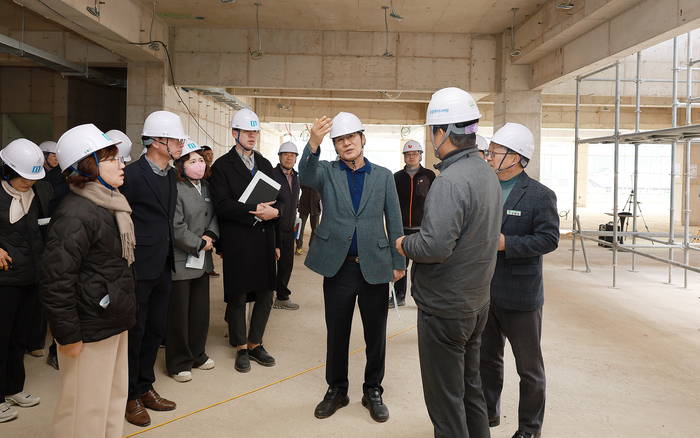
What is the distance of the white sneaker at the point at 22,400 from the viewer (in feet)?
10.9

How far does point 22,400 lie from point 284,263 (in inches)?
120

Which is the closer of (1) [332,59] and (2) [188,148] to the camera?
(2) [188,148]

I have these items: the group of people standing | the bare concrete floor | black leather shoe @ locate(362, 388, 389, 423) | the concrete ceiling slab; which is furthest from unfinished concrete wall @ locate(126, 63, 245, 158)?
black leather shoe @ locate(362, 388, 389, 423)

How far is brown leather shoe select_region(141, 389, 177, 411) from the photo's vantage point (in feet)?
10.8

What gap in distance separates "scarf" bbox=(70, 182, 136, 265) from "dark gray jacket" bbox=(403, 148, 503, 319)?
1.38 meters

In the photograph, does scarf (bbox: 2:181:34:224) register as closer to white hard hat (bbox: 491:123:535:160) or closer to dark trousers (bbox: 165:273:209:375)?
dark trousers (bbox: 165:273:209:375)

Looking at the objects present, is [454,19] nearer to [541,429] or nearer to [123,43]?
[123,43]

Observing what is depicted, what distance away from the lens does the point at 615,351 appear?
4.69 metres

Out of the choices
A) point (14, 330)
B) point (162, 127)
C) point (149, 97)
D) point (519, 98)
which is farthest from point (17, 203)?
point (519, 98)

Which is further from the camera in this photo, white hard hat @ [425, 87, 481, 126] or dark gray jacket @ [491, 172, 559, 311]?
dark gray jacket @ [491, 172, 559, 311]

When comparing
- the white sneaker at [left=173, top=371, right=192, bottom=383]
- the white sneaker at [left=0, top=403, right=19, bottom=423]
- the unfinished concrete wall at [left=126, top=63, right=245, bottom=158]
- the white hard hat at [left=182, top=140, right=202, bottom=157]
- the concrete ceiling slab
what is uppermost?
the concrete ceiling slab

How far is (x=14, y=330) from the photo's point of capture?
3.40 meters

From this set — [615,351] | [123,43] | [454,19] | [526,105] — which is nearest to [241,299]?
[615,351]

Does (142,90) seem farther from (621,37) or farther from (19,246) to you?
(621,37)
